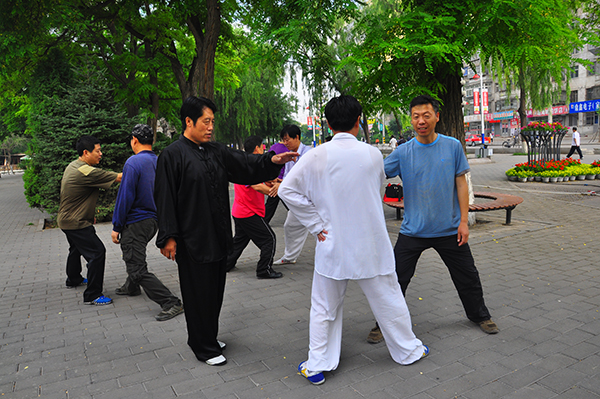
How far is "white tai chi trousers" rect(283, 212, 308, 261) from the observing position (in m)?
6.39

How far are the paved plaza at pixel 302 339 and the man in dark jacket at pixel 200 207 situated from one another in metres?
0.44

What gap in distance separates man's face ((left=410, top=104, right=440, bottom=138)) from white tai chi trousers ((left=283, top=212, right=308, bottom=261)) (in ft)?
10.1

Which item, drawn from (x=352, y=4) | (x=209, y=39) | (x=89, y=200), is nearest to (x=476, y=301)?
(x=89, y=200)

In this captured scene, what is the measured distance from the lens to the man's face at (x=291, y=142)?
21.6ft

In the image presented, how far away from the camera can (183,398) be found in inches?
118

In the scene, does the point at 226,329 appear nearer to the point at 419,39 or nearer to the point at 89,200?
the point at 89,200

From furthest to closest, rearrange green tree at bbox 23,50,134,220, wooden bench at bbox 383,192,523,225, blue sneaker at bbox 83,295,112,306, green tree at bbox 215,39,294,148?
green tree at bbox 215,39,294,148, green tree at bbox 23,50,134,220, wooden bench at bbox 383,192,523,225, blue sneaker at bbox 83,295,112,306

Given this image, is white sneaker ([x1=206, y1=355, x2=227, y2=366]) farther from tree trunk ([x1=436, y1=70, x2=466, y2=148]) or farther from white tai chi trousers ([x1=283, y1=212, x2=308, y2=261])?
tree trunk ([x1=436, y1=70, x2=466, y2=148])

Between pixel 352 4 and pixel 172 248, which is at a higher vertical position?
pixel 352 4

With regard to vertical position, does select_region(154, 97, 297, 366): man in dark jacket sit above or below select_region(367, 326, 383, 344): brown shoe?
above

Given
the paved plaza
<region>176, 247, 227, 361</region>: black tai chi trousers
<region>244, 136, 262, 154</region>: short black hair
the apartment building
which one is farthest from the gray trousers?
the apartment building

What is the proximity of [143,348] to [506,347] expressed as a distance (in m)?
2.90

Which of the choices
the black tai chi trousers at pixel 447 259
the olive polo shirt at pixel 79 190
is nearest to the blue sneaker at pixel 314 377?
the black tai chi trousers at pixel 447 259

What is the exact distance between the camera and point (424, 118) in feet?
11.6
